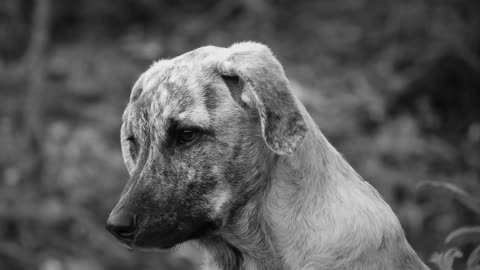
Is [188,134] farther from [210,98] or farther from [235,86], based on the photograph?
[235,86]

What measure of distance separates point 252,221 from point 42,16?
22.4 ft

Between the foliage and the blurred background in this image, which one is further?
the blurred background

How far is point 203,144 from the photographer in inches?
123

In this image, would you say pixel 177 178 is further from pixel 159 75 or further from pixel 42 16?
pixel 42 16

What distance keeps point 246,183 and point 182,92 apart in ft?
1.86

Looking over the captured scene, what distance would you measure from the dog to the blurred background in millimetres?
4174

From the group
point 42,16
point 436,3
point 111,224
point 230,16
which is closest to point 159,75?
point 111,224

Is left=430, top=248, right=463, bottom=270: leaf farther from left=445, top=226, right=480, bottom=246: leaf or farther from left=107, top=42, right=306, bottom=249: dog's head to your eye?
left=107, top=42, right=306, bottom=249: dog's head

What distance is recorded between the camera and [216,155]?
3119mm

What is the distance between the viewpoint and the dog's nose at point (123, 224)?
2.97 meters

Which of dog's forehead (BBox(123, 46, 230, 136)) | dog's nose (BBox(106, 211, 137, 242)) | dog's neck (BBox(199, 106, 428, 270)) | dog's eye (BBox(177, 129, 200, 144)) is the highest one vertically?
dog's forehead (BBox(123, 46, 230, 136))

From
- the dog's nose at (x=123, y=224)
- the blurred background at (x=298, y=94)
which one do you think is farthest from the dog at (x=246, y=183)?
the blurred background at (x=298, y=94)

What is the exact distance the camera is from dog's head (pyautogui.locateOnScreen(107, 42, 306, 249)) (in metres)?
3.02

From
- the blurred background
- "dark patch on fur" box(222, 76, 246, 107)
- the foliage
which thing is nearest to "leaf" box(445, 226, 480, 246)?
the foliage
